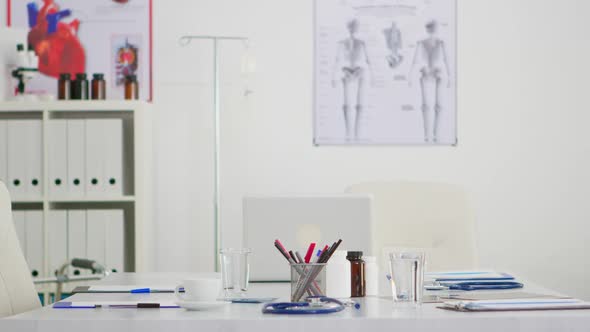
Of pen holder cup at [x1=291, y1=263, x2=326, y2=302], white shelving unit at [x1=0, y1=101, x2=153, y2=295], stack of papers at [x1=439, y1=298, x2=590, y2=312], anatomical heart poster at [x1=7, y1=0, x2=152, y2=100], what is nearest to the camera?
stack of papers at [x1=439, y1=298, x2=590, y2=312]

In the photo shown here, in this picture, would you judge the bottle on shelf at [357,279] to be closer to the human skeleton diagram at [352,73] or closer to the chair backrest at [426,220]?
the chair backrest at [426,220]

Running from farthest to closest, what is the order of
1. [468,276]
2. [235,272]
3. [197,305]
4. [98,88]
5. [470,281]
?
[98,88], [468,276], [470,281], [235,272], [197,305]

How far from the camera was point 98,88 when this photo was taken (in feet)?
12.9

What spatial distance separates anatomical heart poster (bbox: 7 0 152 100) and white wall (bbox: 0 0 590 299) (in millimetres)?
90

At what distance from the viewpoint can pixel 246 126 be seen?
167 inches

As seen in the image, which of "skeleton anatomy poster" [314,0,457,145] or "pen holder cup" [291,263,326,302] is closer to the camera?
"pen holder cup" [291,263,326,302]

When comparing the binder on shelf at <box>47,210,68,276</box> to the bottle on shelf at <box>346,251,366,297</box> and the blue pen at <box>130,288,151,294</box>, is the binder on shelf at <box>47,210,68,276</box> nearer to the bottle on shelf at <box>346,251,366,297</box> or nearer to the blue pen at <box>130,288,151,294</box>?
the blue pen at <box>130,288,151,294</box>

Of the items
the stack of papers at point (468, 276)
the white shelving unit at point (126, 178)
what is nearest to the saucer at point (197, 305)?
the stack of papers at point (468, 276)

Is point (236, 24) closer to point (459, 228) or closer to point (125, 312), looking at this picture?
point (459, 228)

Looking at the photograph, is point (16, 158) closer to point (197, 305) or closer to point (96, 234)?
point (96, 234)

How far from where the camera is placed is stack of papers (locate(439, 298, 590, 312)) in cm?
163

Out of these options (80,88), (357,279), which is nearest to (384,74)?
(80,88)

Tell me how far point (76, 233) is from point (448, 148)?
5.75ft

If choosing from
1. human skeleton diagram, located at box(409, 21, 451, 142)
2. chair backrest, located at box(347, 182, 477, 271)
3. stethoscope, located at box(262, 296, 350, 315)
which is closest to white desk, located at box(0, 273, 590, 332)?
stethoscope, located at box(262, 296, 350, 315)
